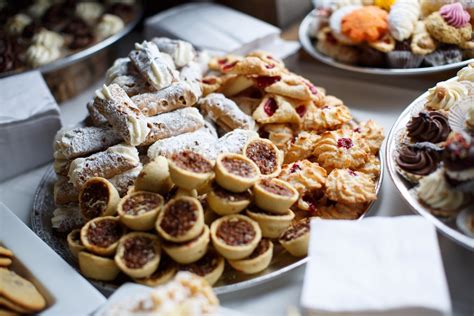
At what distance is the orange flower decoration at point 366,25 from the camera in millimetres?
2424

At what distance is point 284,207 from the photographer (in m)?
1.61

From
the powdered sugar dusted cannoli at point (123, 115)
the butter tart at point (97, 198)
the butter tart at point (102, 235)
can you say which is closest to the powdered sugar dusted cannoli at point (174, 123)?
the powdered sugar dusted cannoli at point (123, 115)

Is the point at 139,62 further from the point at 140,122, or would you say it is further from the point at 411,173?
the point at 411,173

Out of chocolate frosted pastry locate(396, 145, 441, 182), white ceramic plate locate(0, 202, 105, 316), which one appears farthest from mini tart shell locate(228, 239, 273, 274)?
chocolate frosted pastry locate(396, 145, 441, 182)

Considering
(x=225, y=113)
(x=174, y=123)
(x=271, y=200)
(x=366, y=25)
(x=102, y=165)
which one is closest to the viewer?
(x=271, y=200)

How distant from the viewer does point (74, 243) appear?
1.66 meters

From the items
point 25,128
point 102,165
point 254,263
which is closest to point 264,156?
point 254,263

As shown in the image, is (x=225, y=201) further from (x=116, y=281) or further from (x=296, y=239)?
(x=116, y=281)

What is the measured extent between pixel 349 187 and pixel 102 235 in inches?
30.8

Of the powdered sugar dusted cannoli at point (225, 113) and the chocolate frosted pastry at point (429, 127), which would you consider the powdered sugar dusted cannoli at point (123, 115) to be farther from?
Result: the chocolate frosted pastry at point (429, 127)

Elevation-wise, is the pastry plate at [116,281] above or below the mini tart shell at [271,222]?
below

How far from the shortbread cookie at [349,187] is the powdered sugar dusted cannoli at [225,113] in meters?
0.42

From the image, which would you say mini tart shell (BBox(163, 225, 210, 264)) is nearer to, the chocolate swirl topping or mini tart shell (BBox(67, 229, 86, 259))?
mini tart shell (BBox(67, 229, 86, 259))

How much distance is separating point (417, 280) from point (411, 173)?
46cm
